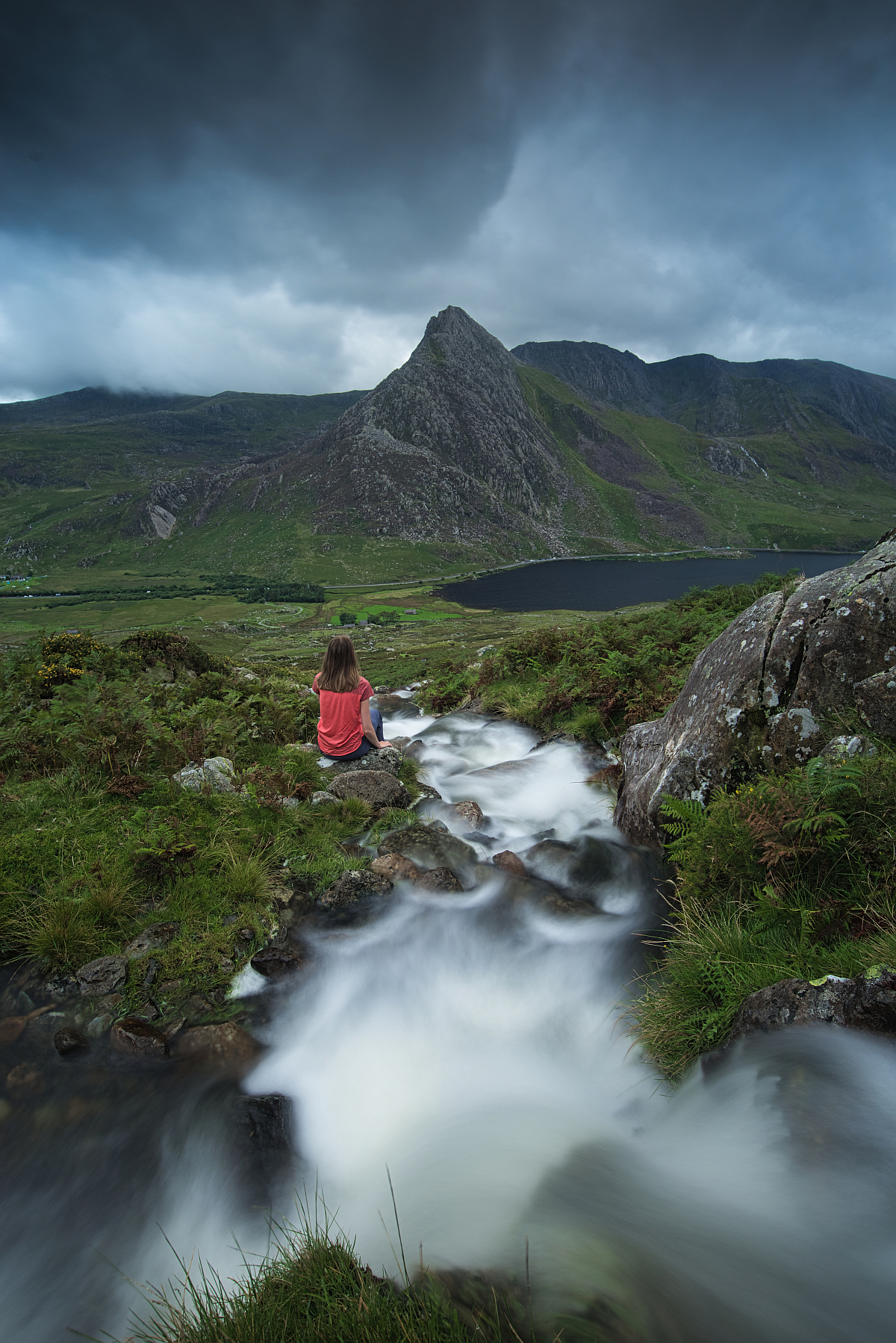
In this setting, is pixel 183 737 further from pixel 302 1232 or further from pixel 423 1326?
pixel 423 1326

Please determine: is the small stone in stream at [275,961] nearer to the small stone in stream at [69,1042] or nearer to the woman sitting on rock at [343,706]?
the small stone in stream at [69,1042]

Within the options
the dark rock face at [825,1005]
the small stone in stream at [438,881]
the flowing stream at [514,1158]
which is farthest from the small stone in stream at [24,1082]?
the dark rock face at [825,1005]

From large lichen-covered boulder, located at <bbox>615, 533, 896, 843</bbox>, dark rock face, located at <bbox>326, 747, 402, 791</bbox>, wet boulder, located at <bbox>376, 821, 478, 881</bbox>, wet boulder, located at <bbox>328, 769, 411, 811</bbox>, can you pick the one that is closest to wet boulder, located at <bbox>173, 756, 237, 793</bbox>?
wet boulder, located at <bbox>328, 769, 411, 811</bbox>

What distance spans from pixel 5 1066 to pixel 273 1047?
2379 millimetres

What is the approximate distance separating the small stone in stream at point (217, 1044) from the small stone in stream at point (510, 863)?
13.2ft

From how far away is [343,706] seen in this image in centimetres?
1075

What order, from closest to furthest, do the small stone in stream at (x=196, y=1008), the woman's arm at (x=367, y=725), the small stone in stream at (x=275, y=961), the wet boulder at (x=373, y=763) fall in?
the small stone in stream at (x=196, y=1008), the small stone in stream at (x=275, y=961), the wet boulder at (x=373, y=763), the woman's arm at (x=367, y=725)

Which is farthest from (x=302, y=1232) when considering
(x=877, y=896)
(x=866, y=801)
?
(x=866, y=801)

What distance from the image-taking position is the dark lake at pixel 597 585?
136 metres

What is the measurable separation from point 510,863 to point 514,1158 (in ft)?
13.0

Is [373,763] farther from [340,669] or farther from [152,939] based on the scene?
[152,939]

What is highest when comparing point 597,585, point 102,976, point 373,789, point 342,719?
point 342,719

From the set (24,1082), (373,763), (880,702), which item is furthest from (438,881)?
(880,702)

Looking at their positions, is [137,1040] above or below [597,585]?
below
